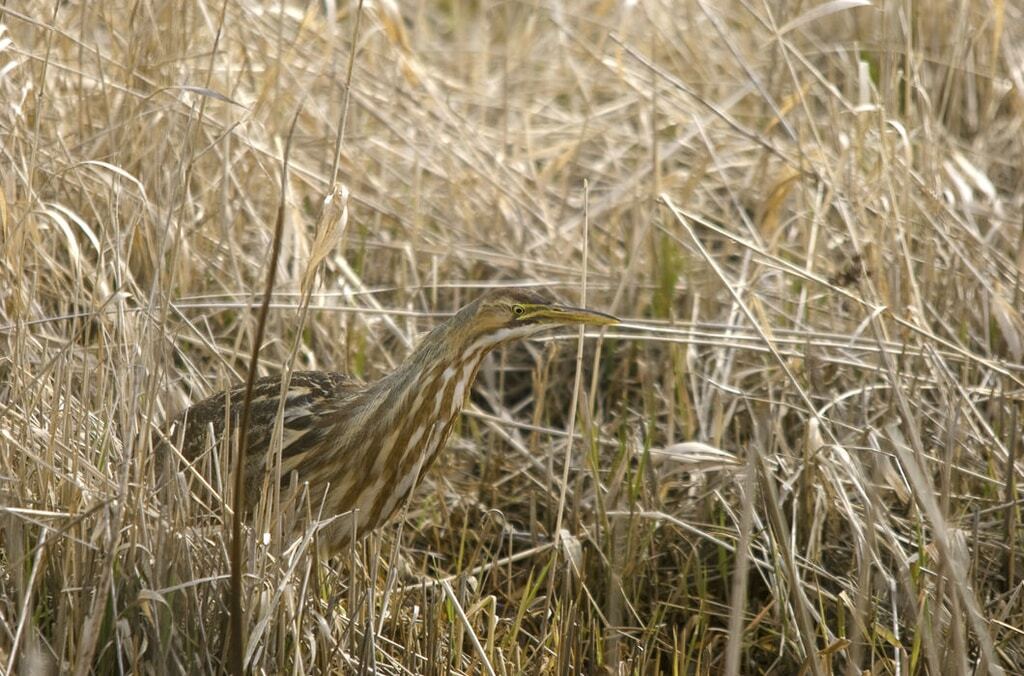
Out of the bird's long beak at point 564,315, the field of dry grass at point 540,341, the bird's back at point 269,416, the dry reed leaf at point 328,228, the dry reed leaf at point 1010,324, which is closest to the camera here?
the dry reed leaf at point 328,228

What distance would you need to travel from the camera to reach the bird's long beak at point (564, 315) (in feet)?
8.21

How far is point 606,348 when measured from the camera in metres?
3.57

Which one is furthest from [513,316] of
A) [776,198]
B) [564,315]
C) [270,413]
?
[776,198]

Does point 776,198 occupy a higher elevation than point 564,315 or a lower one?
higher

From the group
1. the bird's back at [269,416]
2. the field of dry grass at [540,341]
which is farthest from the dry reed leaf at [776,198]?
the bird's back at [269,416]

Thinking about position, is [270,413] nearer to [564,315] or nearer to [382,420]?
[382,420]

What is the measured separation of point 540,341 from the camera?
143 inches

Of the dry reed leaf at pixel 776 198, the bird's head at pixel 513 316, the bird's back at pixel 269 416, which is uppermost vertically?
the dry reed leaf at pixel 776 198

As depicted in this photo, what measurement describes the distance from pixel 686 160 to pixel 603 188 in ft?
1.03

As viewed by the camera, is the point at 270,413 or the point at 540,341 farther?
the point at 540,341

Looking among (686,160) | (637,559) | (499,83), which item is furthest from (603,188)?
(637,559)

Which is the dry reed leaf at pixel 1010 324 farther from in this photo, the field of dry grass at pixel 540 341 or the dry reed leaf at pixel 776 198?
the dry reed leaf at pixel 776 198

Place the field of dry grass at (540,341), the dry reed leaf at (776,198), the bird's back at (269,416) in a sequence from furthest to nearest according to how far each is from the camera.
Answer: the dry reed leaf at (776,198)
the bird's back at (269,416)
the field of dry grass at (540,341)

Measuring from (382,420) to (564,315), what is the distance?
1.26 feet
